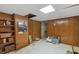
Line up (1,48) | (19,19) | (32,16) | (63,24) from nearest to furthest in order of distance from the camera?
1. (19,19)
2. (32,16)
3. (1,48)
4. (63,24)

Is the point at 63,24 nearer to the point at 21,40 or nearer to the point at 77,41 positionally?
the point at 77,41

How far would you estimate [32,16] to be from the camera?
5.76 ft

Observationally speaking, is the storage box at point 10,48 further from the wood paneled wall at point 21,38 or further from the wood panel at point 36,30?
the wood panel at point 36,30

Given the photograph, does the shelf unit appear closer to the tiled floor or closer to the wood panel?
the tiled floor

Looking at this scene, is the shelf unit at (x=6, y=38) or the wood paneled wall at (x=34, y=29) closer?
the wood paneled wall at (x=34, y=29)

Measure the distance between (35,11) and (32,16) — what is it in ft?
0.42

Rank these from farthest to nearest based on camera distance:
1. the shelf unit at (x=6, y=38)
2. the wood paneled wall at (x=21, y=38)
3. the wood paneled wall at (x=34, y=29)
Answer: the shelf unit at (x=6, y=38) < the wood paneled wall at (x=34, y=29) < the wood paneled wall at (x=21, y=38)

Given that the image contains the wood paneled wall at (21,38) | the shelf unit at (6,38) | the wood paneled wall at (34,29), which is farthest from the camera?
the shelf unit at (6,38)

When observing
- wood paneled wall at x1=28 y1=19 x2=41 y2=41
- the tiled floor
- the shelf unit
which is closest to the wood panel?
wood paneled wall at x1=28 y1=19 x2=41 y2=41

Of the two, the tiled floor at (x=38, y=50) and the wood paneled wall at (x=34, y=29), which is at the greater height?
the wood paneled wall at (x=34, y=29)

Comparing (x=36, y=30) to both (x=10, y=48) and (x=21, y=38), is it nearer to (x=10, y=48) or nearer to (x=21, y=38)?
(x=21, y=38)

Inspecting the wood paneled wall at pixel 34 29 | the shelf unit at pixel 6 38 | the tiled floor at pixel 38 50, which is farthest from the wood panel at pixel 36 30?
the shelf unit at pixel 6 38

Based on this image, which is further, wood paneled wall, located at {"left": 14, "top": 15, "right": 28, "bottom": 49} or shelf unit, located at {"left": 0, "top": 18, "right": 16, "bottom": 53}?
shelf unit, located at {"left": 0, "top": 18, "right": 16, "bottom": 53}
